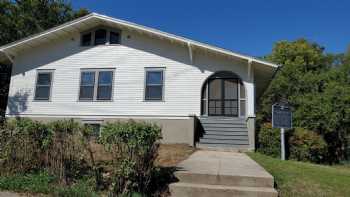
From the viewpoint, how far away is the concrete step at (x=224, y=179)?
4.91 m

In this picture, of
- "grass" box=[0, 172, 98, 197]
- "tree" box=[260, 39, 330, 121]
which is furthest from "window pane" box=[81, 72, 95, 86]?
"tree" box=[260, 39, 330, 121]

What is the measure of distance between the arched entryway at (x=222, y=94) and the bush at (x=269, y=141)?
1.79m

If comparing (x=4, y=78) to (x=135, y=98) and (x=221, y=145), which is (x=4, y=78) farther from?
(x=221, y=145)

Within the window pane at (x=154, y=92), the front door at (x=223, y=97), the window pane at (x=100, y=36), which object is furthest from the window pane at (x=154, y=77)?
the window pane at (x=100, y=36)

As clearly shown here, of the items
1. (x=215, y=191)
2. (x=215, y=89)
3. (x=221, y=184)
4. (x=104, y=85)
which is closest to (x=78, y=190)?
(x=215, y=191)

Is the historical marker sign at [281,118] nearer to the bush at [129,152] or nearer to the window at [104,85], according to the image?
the bush at [129,152]

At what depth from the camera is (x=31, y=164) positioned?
544 centimetres

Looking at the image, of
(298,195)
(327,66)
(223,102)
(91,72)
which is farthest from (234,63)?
(327,66)

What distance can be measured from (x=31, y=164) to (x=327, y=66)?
32.0m

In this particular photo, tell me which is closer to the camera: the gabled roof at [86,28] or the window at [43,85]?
the gabled roof at [86,28]

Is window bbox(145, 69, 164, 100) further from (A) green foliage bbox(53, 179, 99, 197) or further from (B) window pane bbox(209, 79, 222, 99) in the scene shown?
(A) green foliage bbox(53, 179, 99, 197)

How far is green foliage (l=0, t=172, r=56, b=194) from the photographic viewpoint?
15.7ft

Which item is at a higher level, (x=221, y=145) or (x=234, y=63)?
(x=234, y=63)

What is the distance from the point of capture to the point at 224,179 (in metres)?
5.03
